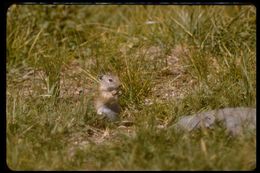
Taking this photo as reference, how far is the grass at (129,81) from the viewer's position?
5445 mm

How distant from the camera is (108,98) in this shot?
261 inches

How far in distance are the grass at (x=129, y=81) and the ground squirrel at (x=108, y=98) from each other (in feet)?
0.38

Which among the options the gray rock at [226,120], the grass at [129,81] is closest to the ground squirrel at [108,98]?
the grass at [129,81]

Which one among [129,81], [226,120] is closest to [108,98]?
[129,81]

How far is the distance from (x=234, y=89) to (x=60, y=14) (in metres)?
3.09

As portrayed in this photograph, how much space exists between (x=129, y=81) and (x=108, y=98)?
0.39 meters

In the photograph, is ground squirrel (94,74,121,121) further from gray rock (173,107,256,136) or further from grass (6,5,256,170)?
gray rock (173,107,256,136)

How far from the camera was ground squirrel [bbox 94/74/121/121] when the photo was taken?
6492mm

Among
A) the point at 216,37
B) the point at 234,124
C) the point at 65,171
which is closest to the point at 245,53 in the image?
the point at 216,37

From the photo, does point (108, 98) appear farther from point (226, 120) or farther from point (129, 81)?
point (226, 120)

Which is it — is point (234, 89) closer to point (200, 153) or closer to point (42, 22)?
point (200, 153)

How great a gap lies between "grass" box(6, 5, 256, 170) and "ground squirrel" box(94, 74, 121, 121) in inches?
4.5

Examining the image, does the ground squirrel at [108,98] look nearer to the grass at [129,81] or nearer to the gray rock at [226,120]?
the grass at [129,81]

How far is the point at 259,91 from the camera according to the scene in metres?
6.07
